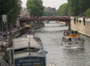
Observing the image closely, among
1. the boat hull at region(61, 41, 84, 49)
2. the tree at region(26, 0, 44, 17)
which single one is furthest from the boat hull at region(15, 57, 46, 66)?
the tree at region(26, 0, 44, 17)

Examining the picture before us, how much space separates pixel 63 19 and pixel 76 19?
10740 mm

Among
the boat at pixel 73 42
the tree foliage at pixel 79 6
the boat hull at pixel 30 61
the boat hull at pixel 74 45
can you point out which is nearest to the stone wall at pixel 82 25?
the tree foliage at pixel 79 6

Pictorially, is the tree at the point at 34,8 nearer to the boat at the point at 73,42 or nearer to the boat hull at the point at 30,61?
the boat at the point at 73,42

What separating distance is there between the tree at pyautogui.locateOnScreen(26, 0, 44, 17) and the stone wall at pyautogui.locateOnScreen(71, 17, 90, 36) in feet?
127

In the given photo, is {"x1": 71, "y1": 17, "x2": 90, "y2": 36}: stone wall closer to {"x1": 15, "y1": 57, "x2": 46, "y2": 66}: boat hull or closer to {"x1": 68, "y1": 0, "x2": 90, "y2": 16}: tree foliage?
{"x1": 68, "y1": 0, "x2": 90, "y2": 16}: tree foliage

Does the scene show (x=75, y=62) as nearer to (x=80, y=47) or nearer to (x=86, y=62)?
(x=86, y=62)

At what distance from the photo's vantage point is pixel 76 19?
268 feet

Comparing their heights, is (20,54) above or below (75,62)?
above

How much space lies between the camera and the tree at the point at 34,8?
12523 cm

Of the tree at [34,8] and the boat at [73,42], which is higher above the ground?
the tree at [34,8]

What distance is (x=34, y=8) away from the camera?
125312mm

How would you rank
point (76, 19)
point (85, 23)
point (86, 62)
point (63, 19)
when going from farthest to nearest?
point (63, 19)
point (76, 19)
point (85, 23)
point (86, 62)

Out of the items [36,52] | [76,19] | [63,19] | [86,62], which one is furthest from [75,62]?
[63,19]

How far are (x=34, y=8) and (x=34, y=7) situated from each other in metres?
0.54
